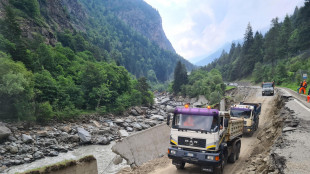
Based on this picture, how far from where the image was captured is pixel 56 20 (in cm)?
8194

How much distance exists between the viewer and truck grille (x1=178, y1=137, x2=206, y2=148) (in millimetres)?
9156

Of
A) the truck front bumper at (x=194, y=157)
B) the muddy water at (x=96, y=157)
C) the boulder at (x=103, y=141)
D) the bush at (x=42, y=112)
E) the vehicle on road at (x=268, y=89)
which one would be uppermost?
the vehicle on road at (x=268, y=89)

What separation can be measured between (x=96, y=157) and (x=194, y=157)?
1505 centimetres

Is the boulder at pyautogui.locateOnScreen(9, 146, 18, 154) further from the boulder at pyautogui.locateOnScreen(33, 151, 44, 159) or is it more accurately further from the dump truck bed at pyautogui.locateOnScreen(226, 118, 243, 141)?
the dump truck bed at pyautogui.locateOnScreen(226, 118, 243, 141)

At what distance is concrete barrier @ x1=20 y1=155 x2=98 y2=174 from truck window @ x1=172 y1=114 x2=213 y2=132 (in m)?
4.34

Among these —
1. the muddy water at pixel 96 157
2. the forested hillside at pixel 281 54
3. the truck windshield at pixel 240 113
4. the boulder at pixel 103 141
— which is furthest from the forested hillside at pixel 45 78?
the forested hillside at pixel 281 54

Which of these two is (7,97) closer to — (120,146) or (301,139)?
(120,146)

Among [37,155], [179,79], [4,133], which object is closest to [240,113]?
[37,155]

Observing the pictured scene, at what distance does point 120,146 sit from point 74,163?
3714mm

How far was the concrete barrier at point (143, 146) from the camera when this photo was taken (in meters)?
12.8

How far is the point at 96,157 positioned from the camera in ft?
69.9

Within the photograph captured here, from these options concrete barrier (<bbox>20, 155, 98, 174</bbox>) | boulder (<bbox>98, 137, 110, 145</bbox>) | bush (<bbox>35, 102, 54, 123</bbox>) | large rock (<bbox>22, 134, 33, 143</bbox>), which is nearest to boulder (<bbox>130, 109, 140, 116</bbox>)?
bush (<bbox>35, 102, 54, 123</bbox>)

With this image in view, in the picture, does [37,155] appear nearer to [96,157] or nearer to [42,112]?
[96,157]

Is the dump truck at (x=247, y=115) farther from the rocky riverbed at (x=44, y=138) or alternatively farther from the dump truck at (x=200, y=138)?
the dump truck at (x=200, y=138)
